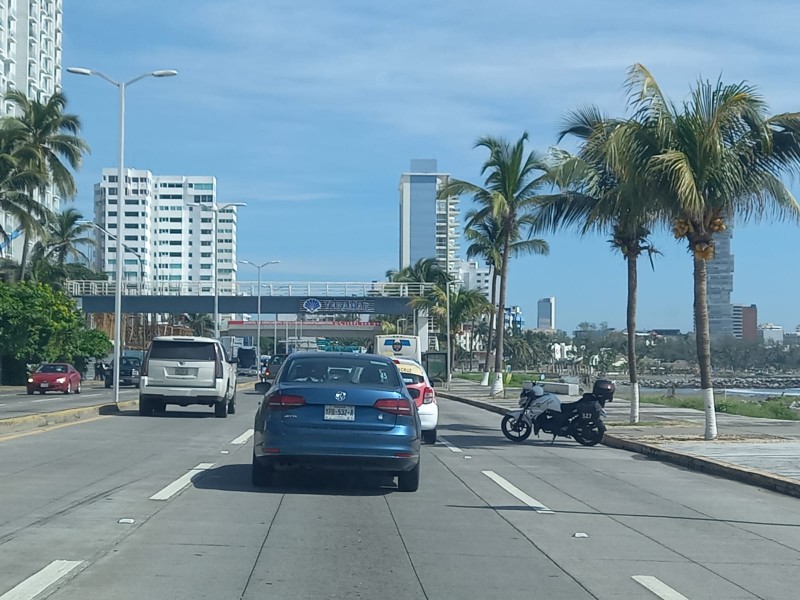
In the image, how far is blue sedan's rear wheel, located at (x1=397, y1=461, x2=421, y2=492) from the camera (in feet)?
41.6

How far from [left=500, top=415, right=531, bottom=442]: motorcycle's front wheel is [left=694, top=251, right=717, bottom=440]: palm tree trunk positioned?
360 centimetres

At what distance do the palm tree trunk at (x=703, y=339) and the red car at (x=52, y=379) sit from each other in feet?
106

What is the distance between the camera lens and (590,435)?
20.9 meters

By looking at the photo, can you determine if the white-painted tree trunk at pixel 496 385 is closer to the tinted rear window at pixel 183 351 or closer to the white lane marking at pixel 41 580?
the tinted rear window at pixel 183 351

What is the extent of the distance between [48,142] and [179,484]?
1863 inches

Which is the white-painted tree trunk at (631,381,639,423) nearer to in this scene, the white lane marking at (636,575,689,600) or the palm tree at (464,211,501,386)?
the white lane marking at (636,575,689,600)

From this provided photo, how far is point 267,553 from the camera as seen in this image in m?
8.67

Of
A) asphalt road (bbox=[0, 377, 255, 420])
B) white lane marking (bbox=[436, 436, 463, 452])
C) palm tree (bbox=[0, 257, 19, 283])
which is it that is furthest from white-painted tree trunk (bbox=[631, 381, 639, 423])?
palm tree (bbox=[0, 257, 19, 283])

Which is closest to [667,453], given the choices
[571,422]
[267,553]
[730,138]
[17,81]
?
[571,422]

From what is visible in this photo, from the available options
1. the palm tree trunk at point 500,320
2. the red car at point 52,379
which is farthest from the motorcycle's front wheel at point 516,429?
the red car at point 52,379

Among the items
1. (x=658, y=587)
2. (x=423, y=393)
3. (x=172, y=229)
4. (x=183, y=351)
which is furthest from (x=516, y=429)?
(x=172, y=229)

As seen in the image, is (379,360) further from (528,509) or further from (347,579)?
(347,579)

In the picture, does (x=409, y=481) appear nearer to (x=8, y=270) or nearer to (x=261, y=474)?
(x=261, y=474)

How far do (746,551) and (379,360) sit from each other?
5.31 metres
